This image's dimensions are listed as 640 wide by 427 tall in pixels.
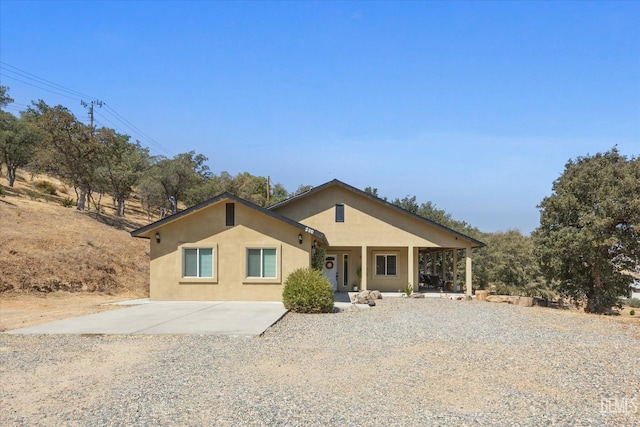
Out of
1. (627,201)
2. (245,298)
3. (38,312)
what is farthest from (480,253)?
(38,312)

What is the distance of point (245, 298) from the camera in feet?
61.6

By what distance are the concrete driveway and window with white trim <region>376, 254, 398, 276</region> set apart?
8676 mm

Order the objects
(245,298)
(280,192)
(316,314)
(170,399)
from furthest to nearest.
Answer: (280,192) → (245,298) → (316,314) → (170,399)

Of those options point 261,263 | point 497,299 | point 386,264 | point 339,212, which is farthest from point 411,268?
point 261,263

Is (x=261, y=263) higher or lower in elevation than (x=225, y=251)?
lower

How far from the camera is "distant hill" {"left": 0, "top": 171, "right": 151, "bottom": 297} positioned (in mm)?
21219

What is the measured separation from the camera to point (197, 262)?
19062 millimetres

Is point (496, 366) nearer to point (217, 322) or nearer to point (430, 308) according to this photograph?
point (217, 322)

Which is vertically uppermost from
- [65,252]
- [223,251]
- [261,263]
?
[223,251]

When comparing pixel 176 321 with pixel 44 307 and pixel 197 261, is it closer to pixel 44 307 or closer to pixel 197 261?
pixel 197 261

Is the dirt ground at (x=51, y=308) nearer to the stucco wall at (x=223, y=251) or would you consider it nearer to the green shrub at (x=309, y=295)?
the stucco wall at (x=223, y=251)

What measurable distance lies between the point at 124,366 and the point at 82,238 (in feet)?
70.6

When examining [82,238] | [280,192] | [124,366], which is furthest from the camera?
[280,192]

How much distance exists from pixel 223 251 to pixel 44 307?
6613 mm
